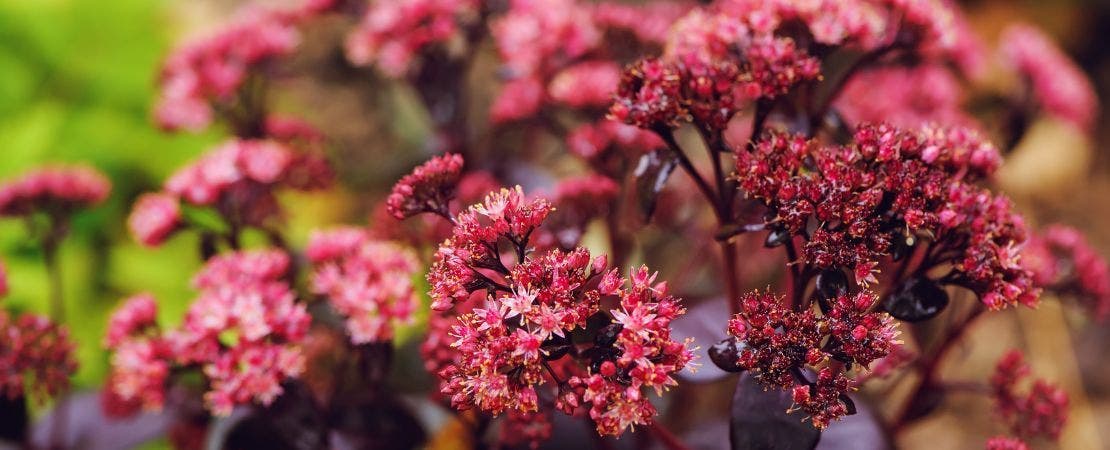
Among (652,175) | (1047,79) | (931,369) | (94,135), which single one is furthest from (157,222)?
(1047,79)

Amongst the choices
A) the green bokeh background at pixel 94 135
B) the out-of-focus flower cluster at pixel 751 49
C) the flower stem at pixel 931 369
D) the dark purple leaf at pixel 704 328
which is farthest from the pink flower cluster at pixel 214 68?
the flower stem at pixel 931 369

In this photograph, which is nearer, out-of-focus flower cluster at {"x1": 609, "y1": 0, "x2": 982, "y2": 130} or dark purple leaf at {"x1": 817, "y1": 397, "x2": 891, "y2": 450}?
out-of-focus flower cluster at {"x1": 609, "y1": 0, "x2": 982, "y2": 130}

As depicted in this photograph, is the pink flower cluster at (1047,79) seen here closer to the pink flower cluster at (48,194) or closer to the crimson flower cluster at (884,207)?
the crimson flower cluster at (884,207)

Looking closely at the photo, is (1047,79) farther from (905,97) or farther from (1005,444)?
(1005,444)

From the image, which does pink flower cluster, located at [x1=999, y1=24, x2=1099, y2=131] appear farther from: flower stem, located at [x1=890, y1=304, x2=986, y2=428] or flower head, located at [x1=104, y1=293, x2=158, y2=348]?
flower head, located at [x1=104, y1=293, x2=158, y2=348]

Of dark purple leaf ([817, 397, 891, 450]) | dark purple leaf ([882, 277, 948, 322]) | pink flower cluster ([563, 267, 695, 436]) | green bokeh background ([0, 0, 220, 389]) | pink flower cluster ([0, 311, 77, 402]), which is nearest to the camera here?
pink flower cluster ([563, 267, 695, 436])

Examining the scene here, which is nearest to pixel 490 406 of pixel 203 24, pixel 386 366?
pixel 386 366

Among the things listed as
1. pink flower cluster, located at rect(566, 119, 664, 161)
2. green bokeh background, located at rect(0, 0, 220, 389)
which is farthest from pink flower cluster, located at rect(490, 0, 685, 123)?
green bokeh background, located at rect(0, 0, 220, 389)

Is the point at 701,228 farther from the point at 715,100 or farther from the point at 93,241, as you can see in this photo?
the point at 93,241
